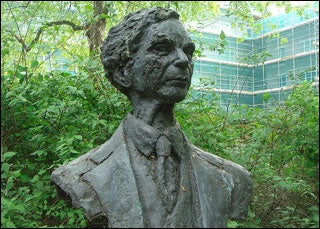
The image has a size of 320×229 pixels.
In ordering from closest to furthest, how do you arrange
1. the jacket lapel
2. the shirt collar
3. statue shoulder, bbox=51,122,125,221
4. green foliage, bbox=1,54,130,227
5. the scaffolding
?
the jacket lapel
statue shoulder, bbox=51,122,125,221
the shirt collar
green foliage, bbox=1,54,130,227
the scaffolding

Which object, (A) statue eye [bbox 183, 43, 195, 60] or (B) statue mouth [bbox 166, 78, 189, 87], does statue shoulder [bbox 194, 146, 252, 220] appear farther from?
(A) statue eye [bbox 183, 43, 195, 60]

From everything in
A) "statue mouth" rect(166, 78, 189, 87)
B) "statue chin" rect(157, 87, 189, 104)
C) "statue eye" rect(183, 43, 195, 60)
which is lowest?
"statue chin" rect(157, 87, 189, 104)

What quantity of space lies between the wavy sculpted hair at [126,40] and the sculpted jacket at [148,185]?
44 cm

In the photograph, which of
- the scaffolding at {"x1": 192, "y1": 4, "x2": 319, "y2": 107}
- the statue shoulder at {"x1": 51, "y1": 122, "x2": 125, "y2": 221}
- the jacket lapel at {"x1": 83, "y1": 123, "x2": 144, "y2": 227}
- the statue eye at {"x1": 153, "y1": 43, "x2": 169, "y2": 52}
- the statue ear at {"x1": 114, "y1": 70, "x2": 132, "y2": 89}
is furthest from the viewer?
the scaffolding at {"x1": 192, "y1": 4, "x2": 319, "y2": 107}

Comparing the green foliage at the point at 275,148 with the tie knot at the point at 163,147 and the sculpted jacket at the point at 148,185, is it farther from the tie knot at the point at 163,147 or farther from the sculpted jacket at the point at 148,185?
the tie knot at the point at 163,147

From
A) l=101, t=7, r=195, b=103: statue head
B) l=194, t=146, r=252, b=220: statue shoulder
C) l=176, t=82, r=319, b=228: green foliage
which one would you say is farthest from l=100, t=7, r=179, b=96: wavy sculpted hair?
l=176, t=82, r=319, b=228: green foliage

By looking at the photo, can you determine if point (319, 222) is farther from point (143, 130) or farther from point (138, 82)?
point (138, 82)

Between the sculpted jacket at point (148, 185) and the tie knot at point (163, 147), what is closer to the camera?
the sculpted jacket at point (148, 185)

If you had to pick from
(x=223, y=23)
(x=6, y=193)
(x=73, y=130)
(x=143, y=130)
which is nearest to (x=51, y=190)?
(x=6, y=193)

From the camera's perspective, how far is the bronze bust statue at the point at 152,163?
3291 millimetres

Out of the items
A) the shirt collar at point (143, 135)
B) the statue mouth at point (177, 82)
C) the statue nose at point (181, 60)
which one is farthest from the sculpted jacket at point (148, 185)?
the statue nose at point (181, 60)

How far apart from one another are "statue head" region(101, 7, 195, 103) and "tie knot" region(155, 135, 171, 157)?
301 millimetres

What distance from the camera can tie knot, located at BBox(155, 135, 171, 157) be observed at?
137 inches

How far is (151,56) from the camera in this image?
3.56m
